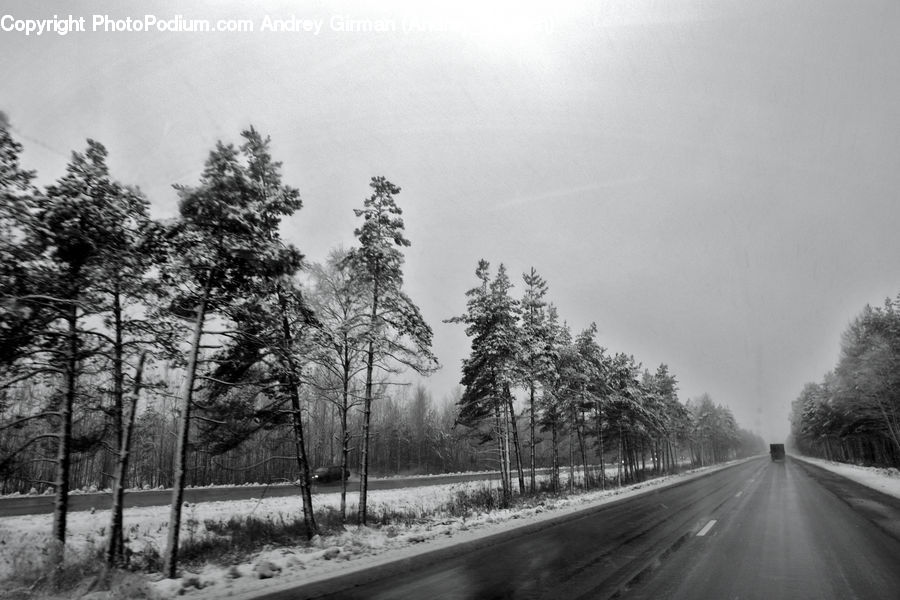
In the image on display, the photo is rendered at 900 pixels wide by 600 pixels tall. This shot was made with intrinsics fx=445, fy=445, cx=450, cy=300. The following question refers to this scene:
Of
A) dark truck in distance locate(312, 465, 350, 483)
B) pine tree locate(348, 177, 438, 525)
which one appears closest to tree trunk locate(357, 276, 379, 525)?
pine tree locate(348, 177, 438, 525)

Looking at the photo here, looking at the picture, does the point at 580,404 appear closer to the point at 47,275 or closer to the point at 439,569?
the point at 439,569

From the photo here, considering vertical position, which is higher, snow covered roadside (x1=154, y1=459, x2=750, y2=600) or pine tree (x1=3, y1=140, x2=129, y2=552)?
pine tree (x1=3, y1=140, x2=129, y2=552)

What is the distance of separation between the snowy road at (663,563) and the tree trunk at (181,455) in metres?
3.86

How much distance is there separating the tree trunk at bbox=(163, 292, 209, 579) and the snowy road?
386 centimetres

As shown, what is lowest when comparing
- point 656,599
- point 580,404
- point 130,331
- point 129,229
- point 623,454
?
point 623,454

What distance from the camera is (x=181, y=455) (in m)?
8.91

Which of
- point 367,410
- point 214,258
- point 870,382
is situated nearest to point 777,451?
point 870,382

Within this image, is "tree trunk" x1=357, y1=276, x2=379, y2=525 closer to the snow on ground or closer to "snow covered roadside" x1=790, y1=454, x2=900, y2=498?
the snow on ground

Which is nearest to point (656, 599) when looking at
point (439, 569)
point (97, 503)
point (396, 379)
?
point (439, 569)

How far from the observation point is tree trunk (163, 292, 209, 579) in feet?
28.1

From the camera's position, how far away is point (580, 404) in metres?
34.3

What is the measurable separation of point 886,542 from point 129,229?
55.6 ft

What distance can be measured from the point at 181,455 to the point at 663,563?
9238 mm

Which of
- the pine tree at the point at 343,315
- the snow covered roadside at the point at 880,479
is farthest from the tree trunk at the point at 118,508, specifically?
the snow covered roadside at the point at 880,479
